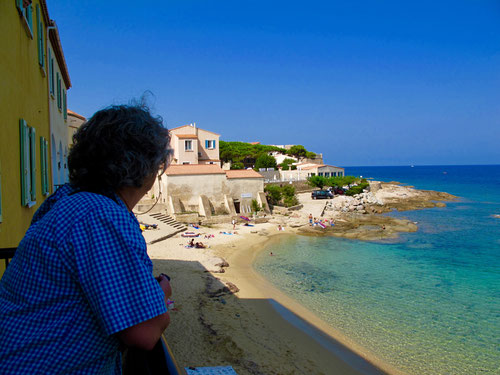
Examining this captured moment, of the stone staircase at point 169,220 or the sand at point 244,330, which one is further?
the stone staircase at point 169,220

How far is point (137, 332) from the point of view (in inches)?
50.9

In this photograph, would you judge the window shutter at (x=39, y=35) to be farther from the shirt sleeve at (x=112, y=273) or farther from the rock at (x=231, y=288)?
the rock at (x=231, y=288)

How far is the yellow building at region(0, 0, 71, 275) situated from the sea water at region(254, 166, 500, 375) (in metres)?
10.1

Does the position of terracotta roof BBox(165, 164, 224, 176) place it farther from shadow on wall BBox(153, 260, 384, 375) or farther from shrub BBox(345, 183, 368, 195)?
shrub BBox(345, 183, 368, 195)

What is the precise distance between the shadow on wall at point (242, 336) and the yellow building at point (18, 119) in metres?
5.22

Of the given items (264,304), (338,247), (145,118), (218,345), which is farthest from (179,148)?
(145,118)

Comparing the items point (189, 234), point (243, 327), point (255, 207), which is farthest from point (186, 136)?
point (243, 327)

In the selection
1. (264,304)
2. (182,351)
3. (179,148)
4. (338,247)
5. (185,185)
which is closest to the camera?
(182,351)

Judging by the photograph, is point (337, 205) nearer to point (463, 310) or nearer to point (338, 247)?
point (338, 247)

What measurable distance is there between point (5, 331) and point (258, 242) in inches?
921

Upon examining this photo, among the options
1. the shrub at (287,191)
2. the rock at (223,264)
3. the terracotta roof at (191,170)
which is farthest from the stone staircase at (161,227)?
the shrub at (287,191)

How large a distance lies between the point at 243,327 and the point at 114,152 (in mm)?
10790

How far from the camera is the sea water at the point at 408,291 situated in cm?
1080

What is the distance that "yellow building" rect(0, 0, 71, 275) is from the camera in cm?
417
